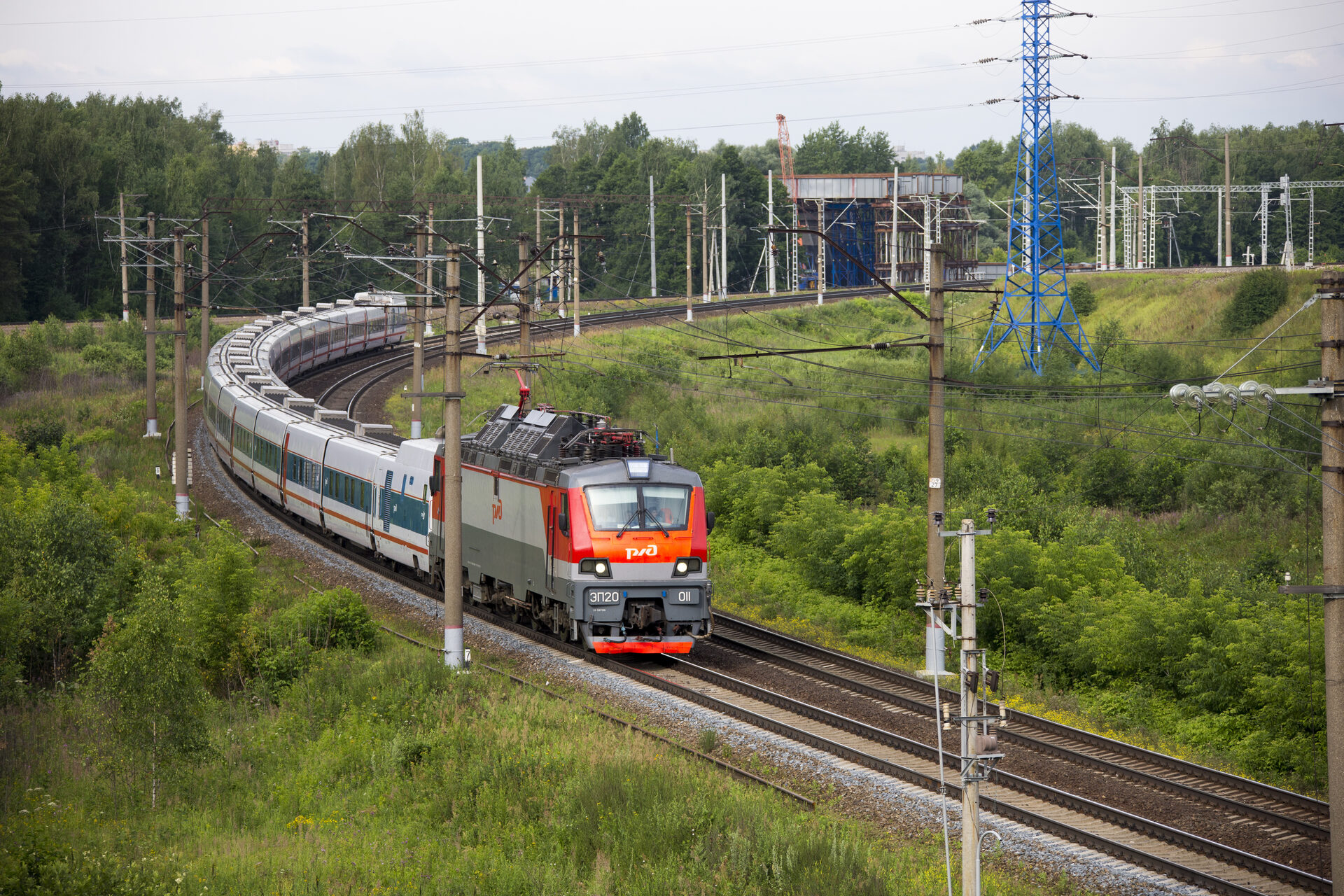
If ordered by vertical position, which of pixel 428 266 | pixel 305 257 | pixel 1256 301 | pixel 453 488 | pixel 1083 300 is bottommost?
pixel 453 488

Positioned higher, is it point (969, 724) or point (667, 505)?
point (667, 505)

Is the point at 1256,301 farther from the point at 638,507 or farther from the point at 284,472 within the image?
the point at 638,507

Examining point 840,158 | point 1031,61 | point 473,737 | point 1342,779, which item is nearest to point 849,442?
point 1031,61

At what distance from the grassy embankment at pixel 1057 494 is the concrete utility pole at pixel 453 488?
778 centimetres

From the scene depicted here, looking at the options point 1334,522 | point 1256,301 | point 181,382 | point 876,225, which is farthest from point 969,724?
point 876,225

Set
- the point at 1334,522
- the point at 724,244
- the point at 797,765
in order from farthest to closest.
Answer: the point at 724,244 → the point at 797,765 → the point at 1334,522

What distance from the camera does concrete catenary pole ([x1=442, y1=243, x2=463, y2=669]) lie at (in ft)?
69.7

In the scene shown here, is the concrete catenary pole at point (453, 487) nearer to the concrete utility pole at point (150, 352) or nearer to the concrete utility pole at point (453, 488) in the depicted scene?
the concrete utility pole at point (453, 488)

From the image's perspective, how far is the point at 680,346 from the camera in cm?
5834

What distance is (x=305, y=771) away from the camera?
59.3 feet

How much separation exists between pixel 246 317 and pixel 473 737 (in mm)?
66859

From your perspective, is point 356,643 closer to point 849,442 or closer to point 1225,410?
point 849,442

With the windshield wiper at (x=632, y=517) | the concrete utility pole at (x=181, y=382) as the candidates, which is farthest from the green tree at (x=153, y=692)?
the concrete utility pole at (x=181, y=382)

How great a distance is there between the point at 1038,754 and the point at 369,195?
320 feet
